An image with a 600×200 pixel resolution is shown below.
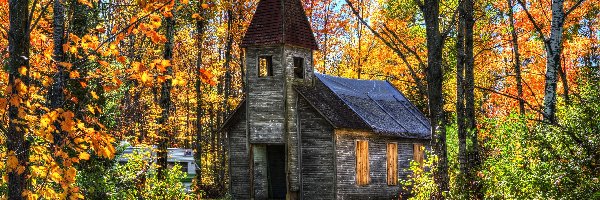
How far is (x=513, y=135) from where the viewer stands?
11.4 metres

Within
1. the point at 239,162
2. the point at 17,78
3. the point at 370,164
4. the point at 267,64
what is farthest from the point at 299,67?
the point at 17,78

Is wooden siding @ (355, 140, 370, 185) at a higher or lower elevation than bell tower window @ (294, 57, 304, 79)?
lower

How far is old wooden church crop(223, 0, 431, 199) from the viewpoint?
25.4 meters

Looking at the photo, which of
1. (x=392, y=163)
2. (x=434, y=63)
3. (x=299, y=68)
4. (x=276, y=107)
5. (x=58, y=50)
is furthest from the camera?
(x=392, y=163)

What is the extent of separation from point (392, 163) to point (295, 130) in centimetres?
542

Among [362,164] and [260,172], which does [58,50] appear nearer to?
[260,172]

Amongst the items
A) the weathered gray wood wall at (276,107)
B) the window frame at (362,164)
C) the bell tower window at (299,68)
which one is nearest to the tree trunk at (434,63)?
the weathered gray wood wall at (276,107)

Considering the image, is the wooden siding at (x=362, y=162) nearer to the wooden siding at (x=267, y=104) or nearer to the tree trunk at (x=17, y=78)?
the wooden siding at (x=267, y=104)

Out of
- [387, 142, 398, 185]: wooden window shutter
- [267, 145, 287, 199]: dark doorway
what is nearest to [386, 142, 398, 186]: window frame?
[387, 142, 398, 185]: wooden window shutter

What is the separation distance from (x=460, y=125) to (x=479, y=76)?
2733cm

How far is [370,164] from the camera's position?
89.0 feet

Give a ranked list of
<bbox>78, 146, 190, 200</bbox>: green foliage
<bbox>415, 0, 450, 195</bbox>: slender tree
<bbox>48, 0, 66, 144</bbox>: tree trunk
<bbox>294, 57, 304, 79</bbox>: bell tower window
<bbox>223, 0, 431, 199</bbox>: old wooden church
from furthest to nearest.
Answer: <bbox>294, 57, 304, 79</bbox>: bell tower window → <bbox>223, 0, 431, 199</bbox>: old wooden church → <bbox>78, 146, 190, 200</bbox>: green foliage → <bbox>48, 0, 66, 144</bbox>: tree trunk → <bbox>415, 0, 450, 195</bbox>: slender tree

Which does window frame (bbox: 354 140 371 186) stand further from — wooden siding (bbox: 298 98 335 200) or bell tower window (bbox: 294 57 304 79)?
bell tower window (bbox: 294 57 304 79)

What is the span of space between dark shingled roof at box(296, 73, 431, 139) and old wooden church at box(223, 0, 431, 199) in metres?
0.06
